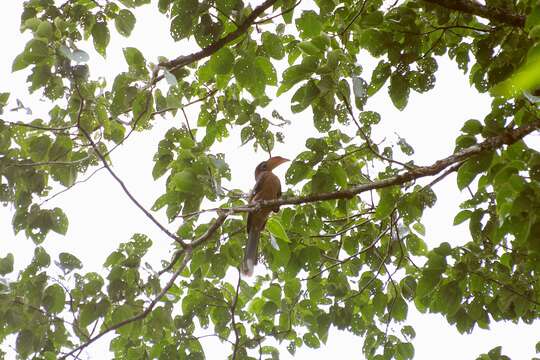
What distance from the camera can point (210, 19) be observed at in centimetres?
262

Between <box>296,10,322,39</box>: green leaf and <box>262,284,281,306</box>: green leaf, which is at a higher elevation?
<box>296,10,322,39</box>: green leaf

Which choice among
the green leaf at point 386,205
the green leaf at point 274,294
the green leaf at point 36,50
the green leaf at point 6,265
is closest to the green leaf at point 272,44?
the green leaf at point 386,205

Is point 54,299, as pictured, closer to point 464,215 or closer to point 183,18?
point 183,18

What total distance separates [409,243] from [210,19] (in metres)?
2.46

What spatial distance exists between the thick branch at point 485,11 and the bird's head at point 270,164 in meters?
2.66

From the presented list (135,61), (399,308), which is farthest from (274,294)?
(135,61)

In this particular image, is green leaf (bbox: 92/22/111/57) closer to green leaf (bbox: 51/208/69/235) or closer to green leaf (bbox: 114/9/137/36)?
green leaf (bbox: 114/9/137/36)

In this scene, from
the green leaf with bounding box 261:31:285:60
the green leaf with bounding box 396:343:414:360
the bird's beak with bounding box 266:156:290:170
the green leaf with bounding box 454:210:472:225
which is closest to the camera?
the green leaf with bounding box 261:31:285:60

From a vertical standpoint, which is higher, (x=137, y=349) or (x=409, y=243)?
(x=409, y=243)

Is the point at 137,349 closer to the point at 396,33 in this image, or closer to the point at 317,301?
the point at 317,301

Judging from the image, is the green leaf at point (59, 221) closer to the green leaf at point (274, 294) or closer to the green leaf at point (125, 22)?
the green leaf at point (125, 22)

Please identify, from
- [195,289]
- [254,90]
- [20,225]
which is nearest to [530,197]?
[254,90]

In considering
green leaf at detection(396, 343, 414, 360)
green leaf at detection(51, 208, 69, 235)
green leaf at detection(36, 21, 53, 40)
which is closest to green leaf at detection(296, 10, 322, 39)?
green leaf at detection(36, 21, 53, 40)

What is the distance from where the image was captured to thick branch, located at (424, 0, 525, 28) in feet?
8.86
